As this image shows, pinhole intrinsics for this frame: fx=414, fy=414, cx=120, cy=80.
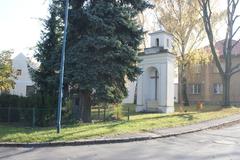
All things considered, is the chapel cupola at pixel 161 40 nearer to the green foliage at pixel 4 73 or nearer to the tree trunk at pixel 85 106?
the green foliage at pixel 4 73

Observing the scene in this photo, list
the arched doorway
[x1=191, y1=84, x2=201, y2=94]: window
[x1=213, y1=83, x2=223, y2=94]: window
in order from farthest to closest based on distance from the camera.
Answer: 1. [x1=191, y1=84, x2=201, y2=94]: window
2. [x1=213, y1=83, x2=223, y2=94]: window
3. the arched doorway

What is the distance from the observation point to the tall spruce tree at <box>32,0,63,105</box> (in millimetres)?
22859

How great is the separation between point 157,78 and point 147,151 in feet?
68.8

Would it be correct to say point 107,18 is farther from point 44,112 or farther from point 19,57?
point 19,57

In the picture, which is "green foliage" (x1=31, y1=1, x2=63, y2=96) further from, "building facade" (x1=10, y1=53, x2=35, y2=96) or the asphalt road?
"building facade" (x1=10, y1=53, x2=35, y2=96)

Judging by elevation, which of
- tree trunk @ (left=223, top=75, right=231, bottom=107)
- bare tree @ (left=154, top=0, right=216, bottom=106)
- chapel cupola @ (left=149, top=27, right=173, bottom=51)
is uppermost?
bare tree @ (left=154, top=0, right=216, bottom=106)

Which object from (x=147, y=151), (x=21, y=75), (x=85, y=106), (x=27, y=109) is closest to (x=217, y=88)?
(x=21, y=75)

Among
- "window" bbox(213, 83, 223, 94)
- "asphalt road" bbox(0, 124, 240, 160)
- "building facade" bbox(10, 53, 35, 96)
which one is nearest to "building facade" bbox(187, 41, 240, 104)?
"window" bbox(213, 83, 223, 94)

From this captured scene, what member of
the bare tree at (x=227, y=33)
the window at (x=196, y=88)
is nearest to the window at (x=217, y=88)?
the window at (x=196, y=88)

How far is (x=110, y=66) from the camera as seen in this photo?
22562mm

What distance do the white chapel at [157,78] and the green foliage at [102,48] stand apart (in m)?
9.45

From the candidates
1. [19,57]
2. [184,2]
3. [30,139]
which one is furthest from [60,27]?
[19,57]

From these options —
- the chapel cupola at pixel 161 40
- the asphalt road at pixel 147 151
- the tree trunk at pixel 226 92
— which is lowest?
the asphalt road at pixel 147 151

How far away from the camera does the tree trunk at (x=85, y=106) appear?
23.0m
